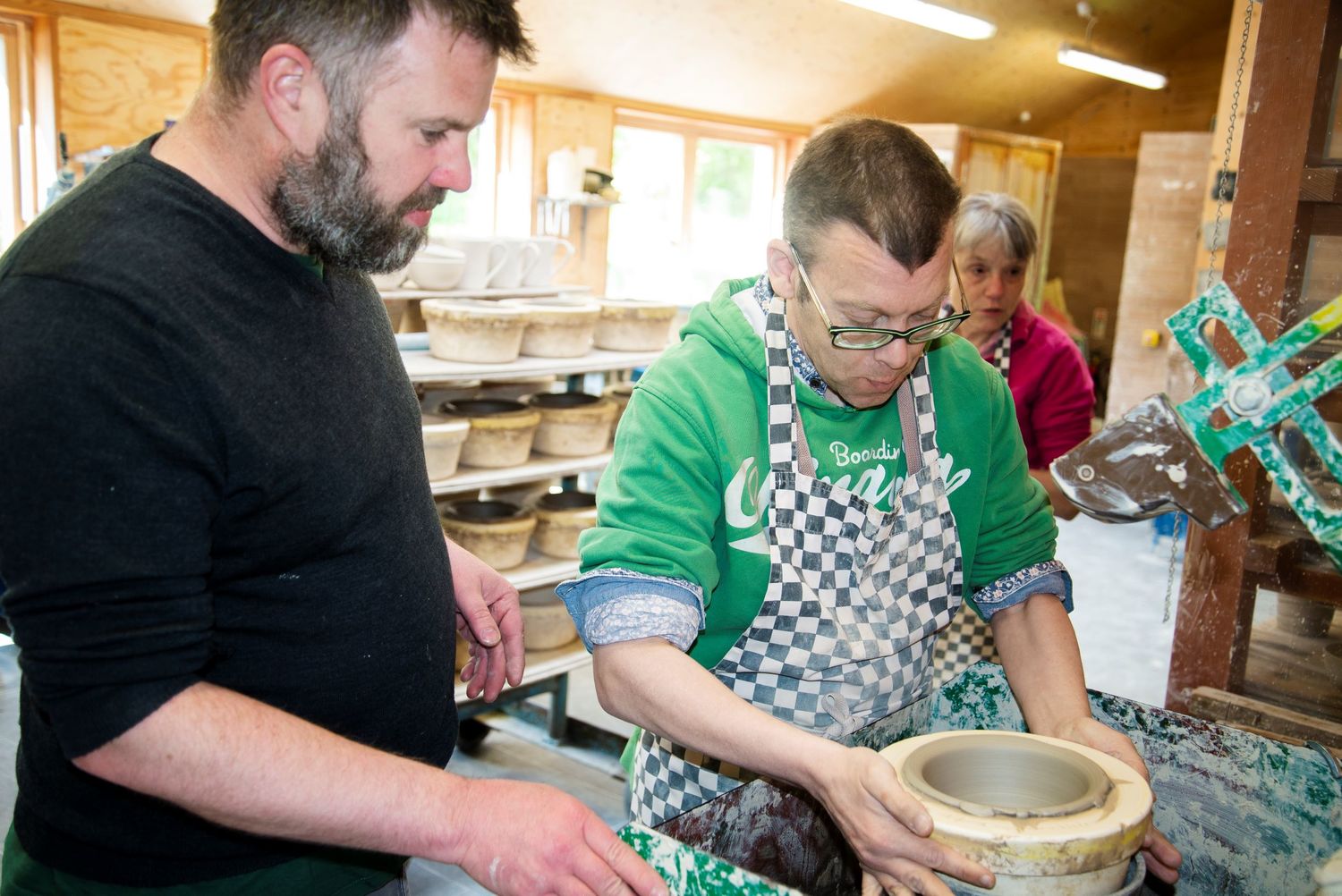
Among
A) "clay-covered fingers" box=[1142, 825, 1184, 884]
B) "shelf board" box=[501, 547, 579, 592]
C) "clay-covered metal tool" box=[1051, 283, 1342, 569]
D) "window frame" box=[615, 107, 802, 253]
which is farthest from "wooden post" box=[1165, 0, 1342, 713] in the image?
"window frame" box=[615, 107, 802, 253]

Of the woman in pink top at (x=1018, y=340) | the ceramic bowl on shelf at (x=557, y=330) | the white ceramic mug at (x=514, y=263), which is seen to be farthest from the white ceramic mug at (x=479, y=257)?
the woman in pink top at (x=1018, y=340)

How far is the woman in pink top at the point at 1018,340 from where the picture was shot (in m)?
2.72

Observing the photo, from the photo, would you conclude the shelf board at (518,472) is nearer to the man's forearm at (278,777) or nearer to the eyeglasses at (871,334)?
the eyeglasses at (871,334)

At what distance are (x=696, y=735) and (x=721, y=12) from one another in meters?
6.07

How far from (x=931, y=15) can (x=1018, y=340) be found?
442 centimetres

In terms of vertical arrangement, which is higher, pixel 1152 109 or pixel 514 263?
pixel 1152 109

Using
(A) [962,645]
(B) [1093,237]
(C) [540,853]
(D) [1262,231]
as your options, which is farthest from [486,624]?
(B) [1093,237]

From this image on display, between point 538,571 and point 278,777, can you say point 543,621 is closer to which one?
point 538,571

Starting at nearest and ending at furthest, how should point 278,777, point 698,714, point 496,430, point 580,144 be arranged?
point 278,777
point 698,714
point 496,430
point 580,144

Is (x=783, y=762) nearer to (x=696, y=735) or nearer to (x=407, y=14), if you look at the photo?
(x=696, y=735)

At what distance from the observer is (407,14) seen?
40.9 inches

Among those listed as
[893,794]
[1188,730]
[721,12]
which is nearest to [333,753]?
[893,794]

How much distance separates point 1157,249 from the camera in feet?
24.0

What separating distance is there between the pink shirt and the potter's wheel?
156cm
